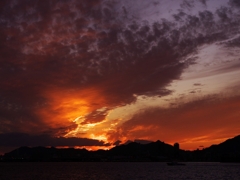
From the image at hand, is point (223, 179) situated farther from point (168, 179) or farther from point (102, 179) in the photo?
point (102, 179)

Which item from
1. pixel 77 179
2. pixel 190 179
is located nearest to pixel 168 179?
pixel 190 179

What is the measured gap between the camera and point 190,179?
141 m

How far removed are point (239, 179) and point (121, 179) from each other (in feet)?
184

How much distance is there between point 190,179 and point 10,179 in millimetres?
89134

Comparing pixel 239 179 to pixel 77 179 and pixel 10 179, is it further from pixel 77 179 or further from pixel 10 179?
pixel 10 179

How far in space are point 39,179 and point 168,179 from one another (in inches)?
2492

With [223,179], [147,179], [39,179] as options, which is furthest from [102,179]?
[223,179]

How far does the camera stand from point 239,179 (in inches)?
5379

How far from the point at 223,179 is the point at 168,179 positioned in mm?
26975

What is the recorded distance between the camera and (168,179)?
141 m

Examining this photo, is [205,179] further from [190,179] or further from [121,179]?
[121,179]

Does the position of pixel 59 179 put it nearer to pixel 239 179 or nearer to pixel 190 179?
pixel 190 179

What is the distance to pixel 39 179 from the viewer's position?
463ft

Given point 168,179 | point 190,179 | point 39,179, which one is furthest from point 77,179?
point 190,179
